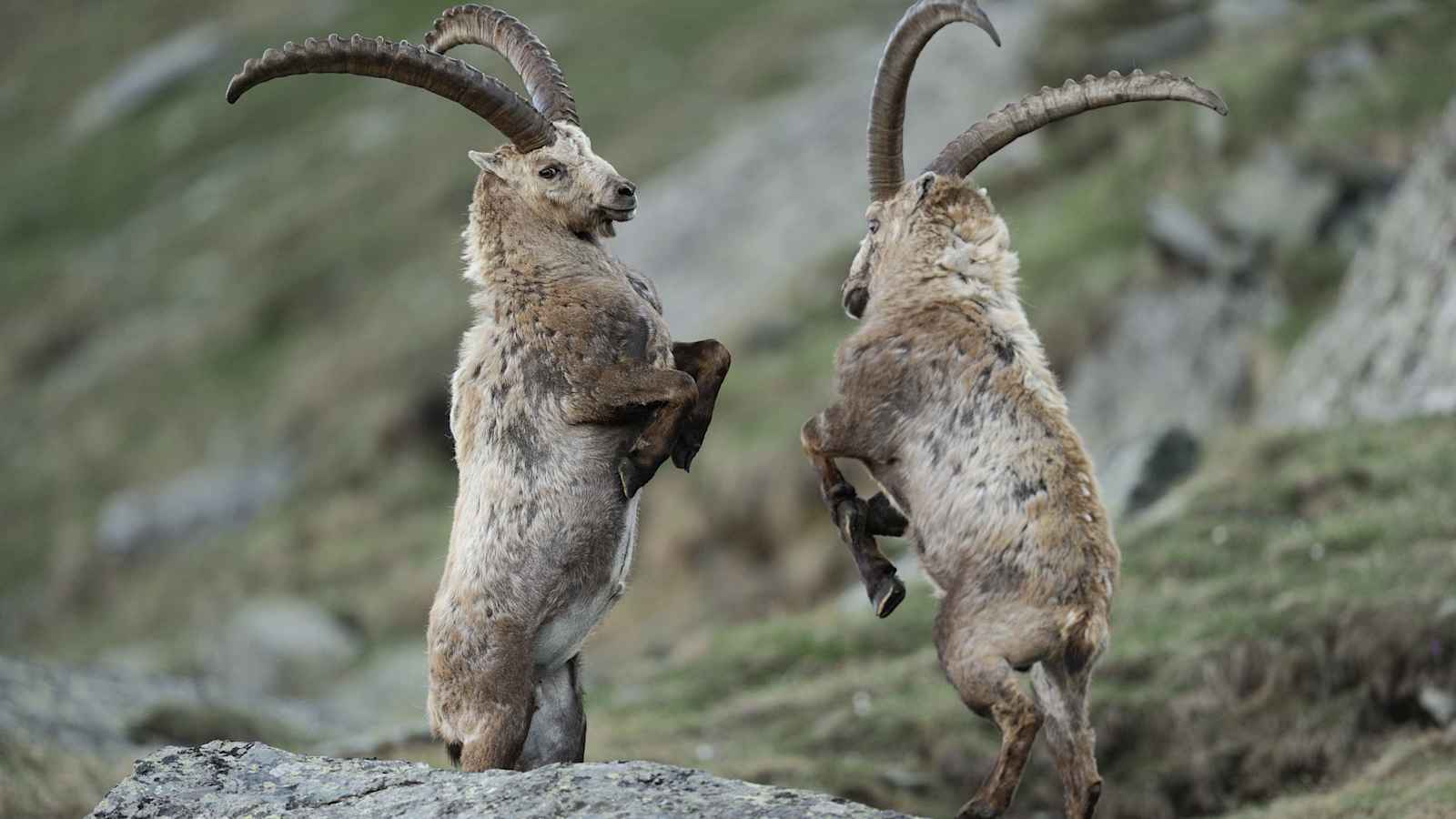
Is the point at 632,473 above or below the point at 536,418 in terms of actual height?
below

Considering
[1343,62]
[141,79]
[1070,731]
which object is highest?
[141,79]

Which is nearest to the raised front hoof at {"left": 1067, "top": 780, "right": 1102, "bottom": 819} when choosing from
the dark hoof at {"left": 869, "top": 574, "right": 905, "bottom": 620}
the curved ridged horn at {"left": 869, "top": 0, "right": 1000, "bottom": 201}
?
the dark hoof at {"left": 869, "top": 574, "right": 905, "bottom": 620}

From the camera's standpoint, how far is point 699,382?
9.48 metres

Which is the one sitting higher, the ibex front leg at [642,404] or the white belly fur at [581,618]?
the ibex front leg at [642,404]

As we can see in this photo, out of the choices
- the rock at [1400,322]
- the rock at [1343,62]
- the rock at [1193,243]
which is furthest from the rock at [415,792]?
the rock at [1343,62]

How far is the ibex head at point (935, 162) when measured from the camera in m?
9.34

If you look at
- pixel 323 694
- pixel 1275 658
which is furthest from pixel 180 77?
pixel 1275 658

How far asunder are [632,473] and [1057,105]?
291 cm

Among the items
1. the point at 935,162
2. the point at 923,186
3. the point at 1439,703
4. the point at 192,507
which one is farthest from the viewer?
the point at 192,507

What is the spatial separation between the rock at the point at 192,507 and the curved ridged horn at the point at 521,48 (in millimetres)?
32951

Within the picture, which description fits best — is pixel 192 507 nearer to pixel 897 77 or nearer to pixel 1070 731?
pixel 897 77

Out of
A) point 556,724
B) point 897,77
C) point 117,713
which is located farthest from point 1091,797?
point 117,713

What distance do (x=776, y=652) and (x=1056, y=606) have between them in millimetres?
8776

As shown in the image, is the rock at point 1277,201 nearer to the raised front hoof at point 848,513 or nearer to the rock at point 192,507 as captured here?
the raised front hoof at point 848,513
